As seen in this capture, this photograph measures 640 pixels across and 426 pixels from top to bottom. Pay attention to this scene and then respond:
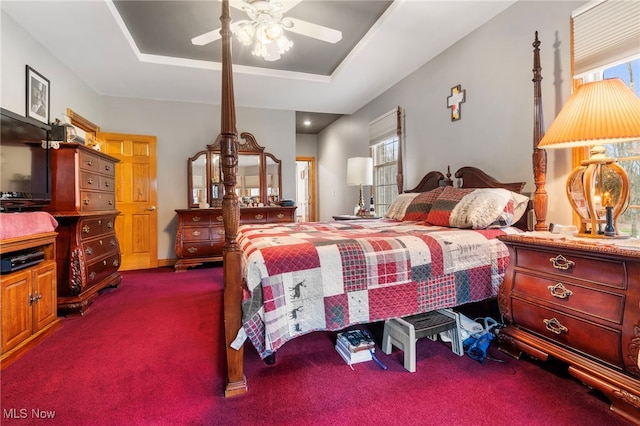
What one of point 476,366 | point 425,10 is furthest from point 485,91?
point 476,366

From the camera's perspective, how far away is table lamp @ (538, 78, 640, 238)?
1.39m

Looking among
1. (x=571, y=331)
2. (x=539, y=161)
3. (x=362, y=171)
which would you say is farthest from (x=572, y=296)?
(x=362, y=171)

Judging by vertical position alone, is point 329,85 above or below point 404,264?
above

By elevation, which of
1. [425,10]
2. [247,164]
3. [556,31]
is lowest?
[247,164]

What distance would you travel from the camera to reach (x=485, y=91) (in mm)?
2771

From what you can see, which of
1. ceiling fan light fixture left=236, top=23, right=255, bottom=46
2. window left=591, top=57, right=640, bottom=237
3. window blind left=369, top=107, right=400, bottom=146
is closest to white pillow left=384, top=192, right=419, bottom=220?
window blind left=369, top=107, right=400, bottom=146

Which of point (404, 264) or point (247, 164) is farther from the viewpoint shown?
point (247, 164)

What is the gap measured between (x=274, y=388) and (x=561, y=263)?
5.08 ft

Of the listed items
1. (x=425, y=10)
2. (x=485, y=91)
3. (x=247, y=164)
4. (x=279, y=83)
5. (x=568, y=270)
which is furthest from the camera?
(x=247, y=164)

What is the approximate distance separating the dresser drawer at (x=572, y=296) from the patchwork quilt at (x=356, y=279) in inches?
10.1

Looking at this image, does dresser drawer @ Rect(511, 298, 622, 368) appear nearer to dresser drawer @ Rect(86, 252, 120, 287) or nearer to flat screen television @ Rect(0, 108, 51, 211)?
flat screen television @ Rect(0, 108, 51, 211)

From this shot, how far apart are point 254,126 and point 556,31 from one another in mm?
4041

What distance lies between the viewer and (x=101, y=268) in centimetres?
302

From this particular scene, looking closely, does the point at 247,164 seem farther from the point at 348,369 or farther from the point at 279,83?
the point at 348,369
